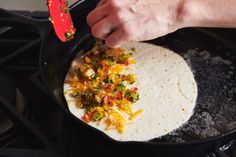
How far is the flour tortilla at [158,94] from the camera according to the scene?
877 mm

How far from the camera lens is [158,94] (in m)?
0.97

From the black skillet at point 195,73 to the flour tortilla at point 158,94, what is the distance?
23mm

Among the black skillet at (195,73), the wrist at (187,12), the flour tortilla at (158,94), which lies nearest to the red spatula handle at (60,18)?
the black skillet at (195,73)

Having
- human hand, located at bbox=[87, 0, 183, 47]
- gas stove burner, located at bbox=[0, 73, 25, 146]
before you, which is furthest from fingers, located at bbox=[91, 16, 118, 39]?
gas stove burner, located at bbox=[0, 73, 25, 146]

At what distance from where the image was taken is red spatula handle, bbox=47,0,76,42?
2.80ft

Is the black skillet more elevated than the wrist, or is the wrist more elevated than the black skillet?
the wrist

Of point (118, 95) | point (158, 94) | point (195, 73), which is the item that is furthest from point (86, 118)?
point (195, 73)

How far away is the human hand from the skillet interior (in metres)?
0.20

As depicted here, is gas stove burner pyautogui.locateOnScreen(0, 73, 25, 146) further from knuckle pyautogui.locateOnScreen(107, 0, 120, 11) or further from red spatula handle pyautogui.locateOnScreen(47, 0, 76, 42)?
knuckle pyautogui.locateOnScreen(107, 0, 120, 11)

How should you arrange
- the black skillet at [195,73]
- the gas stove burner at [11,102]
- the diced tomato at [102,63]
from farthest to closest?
the diced tomato at [102,63]
the gas stove burner at [11,102]
the black skillet at [195,73]

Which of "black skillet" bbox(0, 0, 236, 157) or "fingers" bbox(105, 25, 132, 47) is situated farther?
"fingers" bbox(105, 25, 132, 47)

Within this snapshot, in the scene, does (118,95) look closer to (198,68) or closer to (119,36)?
(119,36)

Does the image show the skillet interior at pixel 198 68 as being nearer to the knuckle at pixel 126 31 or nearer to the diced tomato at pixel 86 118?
the diced tomato at pixel 86 118

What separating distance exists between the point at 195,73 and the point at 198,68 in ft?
0.08
